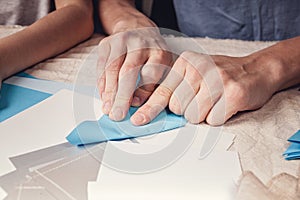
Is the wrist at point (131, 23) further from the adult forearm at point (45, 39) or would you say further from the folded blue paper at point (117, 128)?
the folded blue paper at point (117, 128)

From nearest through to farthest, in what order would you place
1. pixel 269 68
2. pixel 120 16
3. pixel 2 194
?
pixel 2 194, pixel 269 68, pixel 120 16

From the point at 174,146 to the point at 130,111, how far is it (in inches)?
3.9

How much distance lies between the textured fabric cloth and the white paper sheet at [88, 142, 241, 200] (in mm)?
568

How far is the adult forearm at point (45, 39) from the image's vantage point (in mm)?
800

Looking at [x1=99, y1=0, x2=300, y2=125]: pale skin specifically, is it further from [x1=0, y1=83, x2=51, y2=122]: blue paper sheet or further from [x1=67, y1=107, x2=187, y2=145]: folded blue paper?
[x1=0, y1=83, x2=51, y2=122]: blue paper sheet

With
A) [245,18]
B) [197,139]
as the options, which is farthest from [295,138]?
[245,18]

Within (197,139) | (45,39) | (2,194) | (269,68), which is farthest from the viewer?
(45,39)

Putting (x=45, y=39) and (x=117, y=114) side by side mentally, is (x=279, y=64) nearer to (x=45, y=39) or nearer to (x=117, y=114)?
(x=117, y=114)

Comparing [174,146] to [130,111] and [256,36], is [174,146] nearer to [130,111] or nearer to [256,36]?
[130,111]

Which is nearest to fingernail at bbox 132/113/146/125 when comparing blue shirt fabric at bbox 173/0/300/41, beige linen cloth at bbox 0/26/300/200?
beige linen cloth at bbox 0/26/300/200

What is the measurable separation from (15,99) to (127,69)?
0.62 feet

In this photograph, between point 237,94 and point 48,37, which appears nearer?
point 237,94

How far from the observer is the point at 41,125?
26.3 inches

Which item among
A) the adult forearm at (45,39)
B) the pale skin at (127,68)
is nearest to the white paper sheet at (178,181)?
the pale skin at (127,68)
